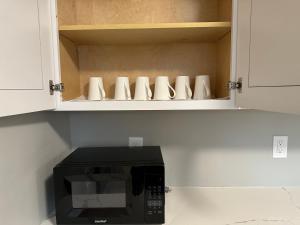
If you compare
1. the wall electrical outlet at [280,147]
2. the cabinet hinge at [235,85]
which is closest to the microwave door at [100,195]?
the cabinet hinge at [235,85]

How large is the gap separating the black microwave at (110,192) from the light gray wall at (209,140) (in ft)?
1.06

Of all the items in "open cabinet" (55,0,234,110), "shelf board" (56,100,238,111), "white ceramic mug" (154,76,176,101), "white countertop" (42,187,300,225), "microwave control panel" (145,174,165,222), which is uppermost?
"open cabinet" (55,0,234,110)

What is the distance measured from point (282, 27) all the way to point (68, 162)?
2.77 feet

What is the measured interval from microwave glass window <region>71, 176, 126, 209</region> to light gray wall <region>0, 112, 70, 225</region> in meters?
0.15

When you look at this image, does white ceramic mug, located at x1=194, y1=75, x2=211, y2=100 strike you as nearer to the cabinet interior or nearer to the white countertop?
the cabinet interior

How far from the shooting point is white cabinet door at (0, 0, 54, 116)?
538mm

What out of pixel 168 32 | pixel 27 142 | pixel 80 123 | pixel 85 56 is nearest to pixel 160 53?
pixel 168 32

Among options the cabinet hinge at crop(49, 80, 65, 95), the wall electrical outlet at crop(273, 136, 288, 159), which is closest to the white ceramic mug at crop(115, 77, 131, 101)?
the cabinet hinge at crop(49, 80, 65, 95)

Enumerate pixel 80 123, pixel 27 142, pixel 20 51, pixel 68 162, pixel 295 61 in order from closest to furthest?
1. pixel 295 61
2. pixel 20 51
3. pixel 27 142
4. pixel 68 162
5. pixel 80 123

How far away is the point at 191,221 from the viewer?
0.93 meters

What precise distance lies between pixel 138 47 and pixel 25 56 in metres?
0.58

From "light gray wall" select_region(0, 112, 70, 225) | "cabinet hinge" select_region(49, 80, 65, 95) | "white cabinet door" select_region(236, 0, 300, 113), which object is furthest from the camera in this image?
"cabinet hinge" select_region(49, 80, 65, 95)

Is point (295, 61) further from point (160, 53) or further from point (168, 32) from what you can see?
point (160, 53)

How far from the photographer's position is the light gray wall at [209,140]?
1.19m
